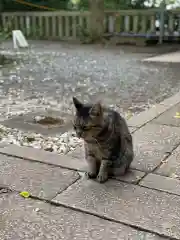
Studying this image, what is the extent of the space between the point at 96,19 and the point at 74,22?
1.73 meters

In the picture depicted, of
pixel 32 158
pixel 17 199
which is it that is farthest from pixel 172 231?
pixel 32 158

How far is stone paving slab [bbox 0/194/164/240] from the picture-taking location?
214cm

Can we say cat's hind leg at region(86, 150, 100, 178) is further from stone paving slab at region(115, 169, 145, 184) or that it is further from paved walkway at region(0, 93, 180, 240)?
stone paving slab at region(115, 169, 145, 184)

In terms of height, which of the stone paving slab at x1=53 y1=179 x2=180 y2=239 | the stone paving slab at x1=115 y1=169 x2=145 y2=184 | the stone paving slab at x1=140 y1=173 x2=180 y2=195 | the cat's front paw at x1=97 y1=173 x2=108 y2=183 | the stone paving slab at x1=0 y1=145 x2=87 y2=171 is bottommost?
the stone paving slab at x1=53 y1=179 x2=180 y2=239

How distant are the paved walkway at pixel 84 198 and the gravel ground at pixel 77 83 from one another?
0.52m

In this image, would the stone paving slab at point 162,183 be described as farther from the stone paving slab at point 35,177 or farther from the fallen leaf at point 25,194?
the fallen leaf at point 25,194

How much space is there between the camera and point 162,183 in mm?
2762

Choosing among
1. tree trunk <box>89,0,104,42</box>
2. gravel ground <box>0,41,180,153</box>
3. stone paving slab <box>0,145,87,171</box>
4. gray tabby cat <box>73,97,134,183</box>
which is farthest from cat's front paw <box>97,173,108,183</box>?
tree trunk <box>89,0,104,42</box>

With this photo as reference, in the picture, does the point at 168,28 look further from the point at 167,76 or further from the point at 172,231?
the point at 172,231

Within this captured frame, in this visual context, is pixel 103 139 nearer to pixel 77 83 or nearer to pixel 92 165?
pixel 92 165

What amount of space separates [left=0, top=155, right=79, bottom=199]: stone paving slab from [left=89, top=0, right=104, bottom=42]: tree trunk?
9749 mm

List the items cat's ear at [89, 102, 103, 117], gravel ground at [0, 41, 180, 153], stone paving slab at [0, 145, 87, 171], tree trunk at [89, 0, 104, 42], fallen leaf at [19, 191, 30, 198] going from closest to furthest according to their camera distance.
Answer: cat's ear at [89, 102, 103, 117] < fallen leaf at [19, 191, 30, 198] < stone paving slab at [0, 145, 87, 171] < gravel ground at [0, 41, 180, 153] < tree trunk at [89, 0, 104, 42]

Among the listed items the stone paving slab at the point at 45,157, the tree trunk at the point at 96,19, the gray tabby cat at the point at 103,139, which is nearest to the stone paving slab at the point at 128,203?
the gray tabby cat at the point at 103,139

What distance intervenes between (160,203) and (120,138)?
56cm
